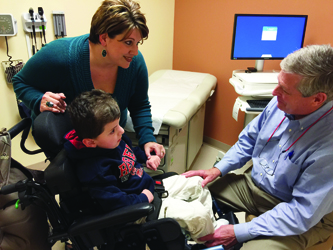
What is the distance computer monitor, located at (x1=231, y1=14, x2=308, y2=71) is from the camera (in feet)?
6.36

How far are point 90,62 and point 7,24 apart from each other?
3.84ft

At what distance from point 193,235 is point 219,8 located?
7.30 ft

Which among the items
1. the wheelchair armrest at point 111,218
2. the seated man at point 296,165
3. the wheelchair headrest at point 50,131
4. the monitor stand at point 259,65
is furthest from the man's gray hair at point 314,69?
the monitor stand at point 259,65

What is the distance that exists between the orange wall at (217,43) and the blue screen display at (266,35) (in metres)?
0.17

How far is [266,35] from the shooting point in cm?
199

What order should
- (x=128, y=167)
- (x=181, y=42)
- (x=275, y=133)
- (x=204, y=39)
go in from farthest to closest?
(x=181, y=42)
(x=204, y=39)
(x=275, y=133)
(x=128, y=167)

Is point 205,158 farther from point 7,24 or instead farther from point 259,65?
point 7,24

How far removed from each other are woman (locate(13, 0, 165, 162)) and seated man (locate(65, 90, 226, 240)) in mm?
157

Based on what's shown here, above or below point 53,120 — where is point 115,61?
above

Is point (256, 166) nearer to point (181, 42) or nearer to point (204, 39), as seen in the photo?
point (204, 39)

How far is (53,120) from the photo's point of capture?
94 centimetres

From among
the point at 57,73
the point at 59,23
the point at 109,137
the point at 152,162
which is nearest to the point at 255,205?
the point at 152,162

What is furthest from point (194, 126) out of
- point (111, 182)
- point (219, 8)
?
point (111, 182)

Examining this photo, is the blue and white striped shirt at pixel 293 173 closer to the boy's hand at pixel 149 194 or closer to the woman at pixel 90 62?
the boy's hand at pixel 149 194
